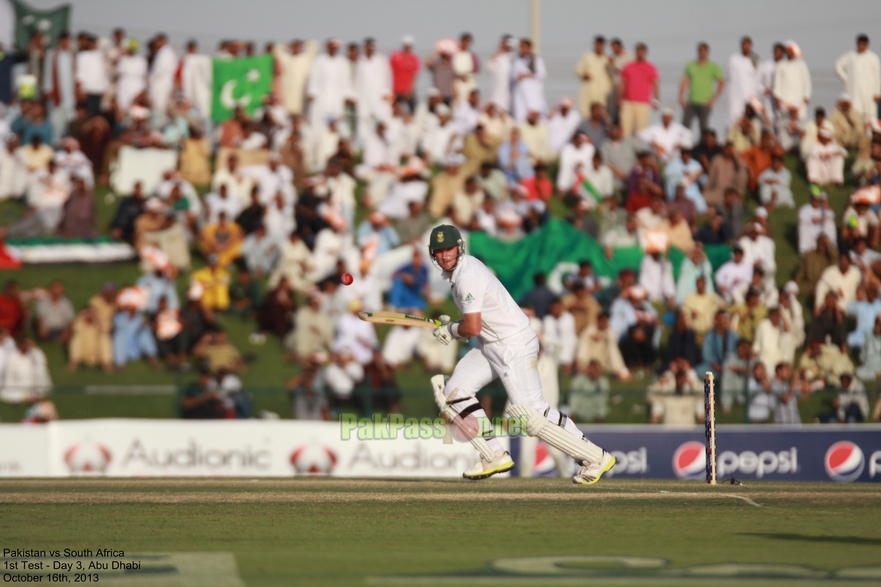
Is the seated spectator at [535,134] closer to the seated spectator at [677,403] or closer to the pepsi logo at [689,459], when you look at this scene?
the seated spectator at [677,403]

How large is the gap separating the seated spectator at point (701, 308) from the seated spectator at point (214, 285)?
27.6 ft

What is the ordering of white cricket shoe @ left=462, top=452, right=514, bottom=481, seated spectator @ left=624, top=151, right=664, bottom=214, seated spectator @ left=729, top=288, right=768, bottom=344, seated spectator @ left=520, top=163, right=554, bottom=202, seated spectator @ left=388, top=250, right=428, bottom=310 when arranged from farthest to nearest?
seated spectator @ left=520, top=163, right=554, bottom=202, seated spectator @ left=624, top=151, right=664, bottom=214, seated spectator @ left=388, top=250, right=428, bottom=310, seated spectator @ left=729, top=288, right=768, bottom=344, white cricket shoe @ left=462, top=452, right=514, bottom=481

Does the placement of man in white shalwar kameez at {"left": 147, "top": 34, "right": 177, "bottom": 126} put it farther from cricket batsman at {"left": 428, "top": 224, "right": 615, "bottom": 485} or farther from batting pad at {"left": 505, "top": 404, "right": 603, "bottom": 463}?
batting pad at {"left": 505, "top": 404, "right": 603, "bottom": 463}

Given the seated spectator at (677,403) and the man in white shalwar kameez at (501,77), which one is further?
the man in white shalwar kameez at (501,77)

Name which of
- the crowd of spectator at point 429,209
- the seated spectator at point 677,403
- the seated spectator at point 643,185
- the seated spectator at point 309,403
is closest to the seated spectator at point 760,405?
the crowd of spectator at point 429,209

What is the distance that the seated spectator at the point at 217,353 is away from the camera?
67.1 ft

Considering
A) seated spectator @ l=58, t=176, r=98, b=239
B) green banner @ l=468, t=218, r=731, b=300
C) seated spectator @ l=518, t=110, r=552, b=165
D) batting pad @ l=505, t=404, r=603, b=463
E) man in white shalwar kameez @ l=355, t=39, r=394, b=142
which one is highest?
man in white shalwar kameez @ l=355, t=39, r=394, b=142

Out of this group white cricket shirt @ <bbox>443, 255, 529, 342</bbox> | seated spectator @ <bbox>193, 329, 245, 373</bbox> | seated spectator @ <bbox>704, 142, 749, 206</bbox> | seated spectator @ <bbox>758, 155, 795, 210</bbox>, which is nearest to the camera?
white cricket shirt @ <bbox>443, 255, 529, 342</bbox>

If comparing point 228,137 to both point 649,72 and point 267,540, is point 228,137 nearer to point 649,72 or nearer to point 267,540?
point 649,72

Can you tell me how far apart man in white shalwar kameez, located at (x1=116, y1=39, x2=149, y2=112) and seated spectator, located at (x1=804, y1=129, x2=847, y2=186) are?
47.2 ft

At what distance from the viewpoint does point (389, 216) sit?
77.3ft

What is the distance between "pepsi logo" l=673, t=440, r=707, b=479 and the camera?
18859 millimetres

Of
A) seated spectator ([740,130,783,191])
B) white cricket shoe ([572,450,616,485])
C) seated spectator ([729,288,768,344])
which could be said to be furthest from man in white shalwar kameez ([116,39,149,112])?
white cricket shoe ([572,450,616,485])

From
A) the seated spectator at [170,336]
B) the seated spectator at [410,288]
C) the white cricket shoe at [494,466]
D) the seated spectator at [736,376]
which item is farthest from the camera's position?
the seated spectator at [410,288]
